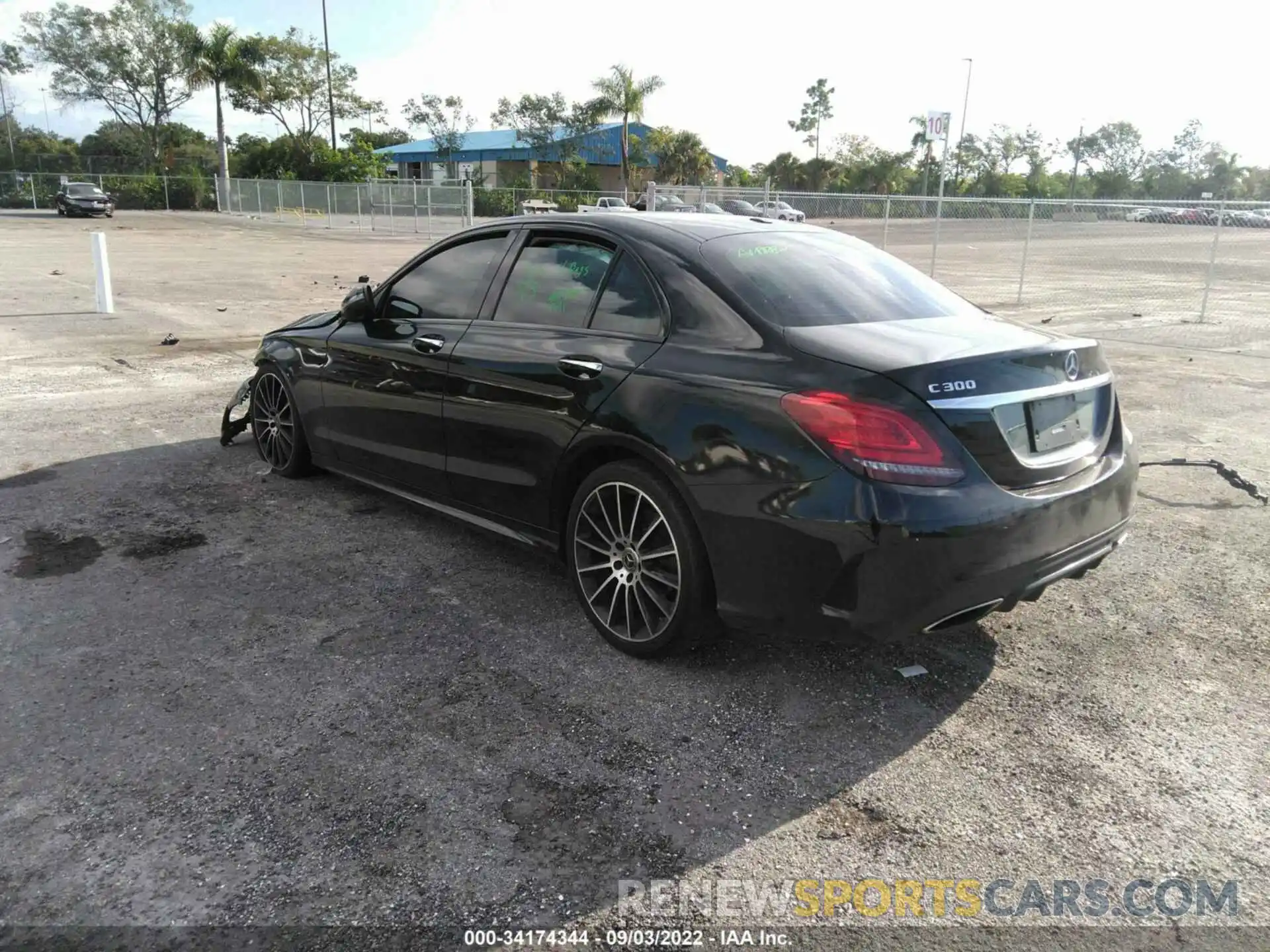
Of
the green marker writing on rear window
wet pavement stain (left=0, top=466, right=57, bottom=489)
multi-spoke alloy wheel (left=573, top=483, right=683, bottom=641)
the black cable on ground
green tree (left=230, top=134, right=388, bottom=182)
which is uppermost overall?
green tree (left=230, top=134, right=388, bottom=182)

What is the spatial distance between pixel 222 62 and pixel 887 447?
63.0 metres

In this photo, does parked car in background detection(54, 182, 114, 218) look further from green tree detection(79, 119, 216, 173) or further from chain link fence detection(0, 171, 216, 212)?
green tree detection(79, 119, 216, 173)

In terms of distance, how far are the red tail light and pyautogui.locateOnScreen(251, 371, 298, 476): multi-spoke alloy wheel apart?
3.75m

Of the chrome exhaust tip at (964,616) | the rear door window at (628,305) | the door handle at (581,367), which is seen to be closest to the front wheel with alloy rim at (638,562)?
the door handle at (581,367)

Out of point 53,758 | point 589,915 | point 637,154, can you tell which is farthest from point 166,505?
point 637,154

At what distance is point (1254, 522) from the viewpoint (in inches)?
205

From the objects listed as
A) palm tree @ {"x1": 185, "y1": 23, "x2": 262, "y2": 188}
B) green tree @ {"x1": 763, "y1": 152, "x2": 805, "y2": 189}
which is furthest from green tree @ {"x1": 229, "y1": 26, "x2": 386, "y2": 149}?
green tree @ {"x1": 763, "y1": 152, "x2": 805, "y2": 189}

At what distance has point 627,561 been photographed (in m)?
3.58

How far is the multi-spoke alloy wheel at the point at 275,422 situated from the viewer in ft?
18.5

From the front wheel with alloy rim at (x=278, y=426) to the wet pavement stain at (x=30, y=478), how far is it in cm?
121

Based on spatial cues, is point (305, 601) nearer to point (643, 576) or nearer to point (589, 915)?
point (643, 576)

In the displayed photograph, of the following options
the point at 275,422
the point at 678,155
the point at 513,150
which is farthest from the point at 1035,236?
the point at 513,150

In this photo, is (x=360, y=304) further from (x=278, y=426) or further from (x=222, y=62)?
(x=222, y=62)

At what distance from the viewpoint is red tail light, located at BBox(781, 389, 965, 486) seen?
2.88m
